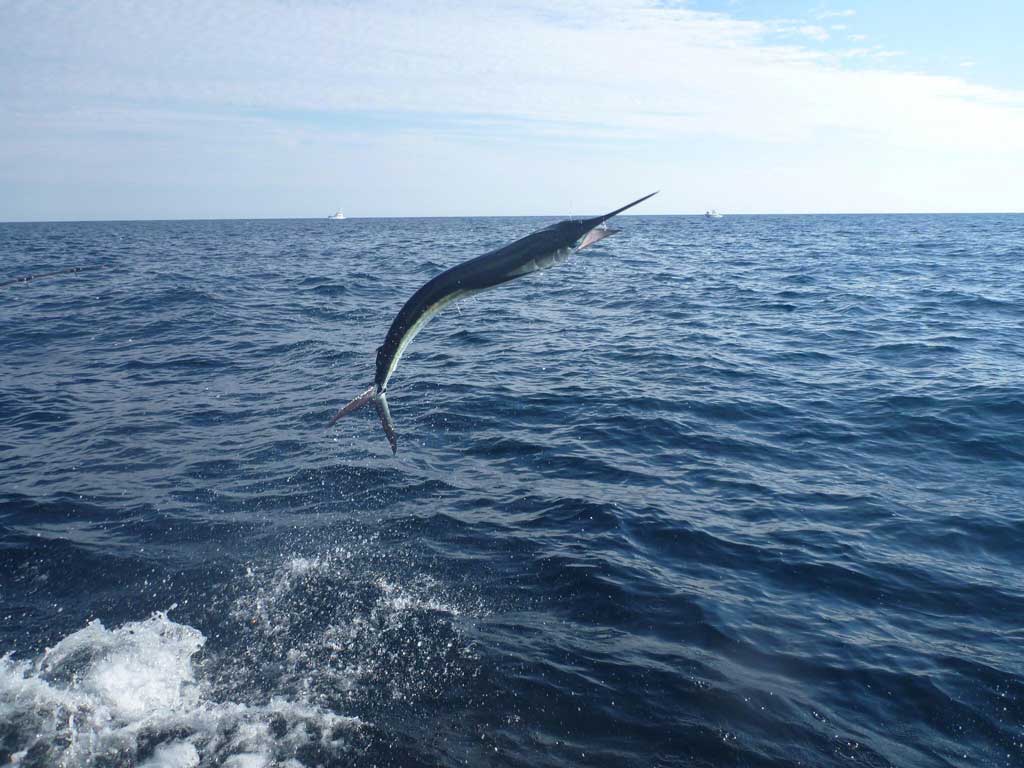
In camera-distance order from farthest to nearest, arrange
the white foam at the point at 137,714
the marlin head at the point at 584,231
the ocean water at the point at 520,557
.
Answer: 1. the ocean water at the point at 520,557
2. the white foam at the point at 137,714
3. the marlin head at the point at 584,231

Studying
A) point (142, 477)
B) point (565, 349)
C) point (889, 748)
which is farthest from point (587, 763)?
point (565, 349)

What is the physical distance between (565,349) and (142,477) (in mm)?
11672

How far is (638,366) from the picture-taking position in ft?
57.3

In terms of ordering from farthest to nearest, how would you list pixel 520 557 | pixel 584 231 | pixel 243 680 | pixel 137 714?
1. pixel 520 557
2. pixel 243 680
3. pixel 137 714
4. pixel 584 231

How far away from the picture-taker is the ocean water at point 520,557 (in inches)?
242

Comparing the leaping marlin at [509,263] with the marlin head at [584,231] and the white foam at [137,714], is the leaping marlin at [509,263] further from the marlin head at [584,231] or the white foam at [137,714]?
the white foam at [137,714]

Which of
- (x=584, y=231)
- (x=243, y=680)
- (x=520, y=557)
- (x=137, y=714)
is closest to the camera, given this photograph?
(x=584, y=231)

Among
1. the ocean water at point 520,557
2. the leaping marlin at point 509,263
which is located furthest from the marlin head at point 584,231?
the ocean water at point 520,557

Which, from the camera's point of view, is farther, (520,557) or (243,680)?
(520,557)

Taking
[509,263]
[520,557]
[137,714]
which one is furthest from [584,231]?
[137,714]

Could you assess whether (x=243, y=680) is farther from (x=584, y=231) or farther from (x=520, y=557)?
(x=584, y=231)

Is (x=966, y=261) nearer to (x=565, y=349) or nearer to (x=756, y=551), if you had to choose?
(x=565, y=349)

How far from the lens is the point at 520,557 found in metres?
8.76

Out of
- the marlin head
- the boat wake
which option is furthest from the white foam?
the marlin head
